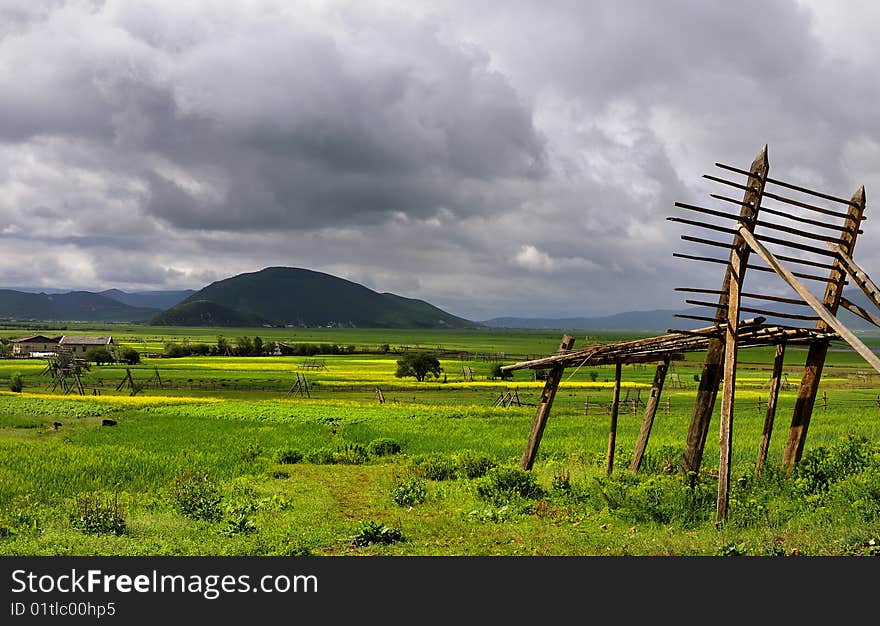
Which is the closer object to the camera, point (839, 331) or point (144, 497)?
point (839, 331)

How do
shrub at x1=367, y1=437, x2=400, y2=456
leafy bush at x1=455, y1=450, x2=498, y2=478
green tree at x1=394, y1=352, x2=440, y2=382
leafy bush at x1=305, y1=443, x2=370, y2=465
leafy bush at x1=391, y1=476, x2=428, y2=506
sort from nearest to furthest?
leafy bush at x1=391, y1=476, x2=428, y2=506 < leafy bush at x1=455, y1=450, x2=498, y2=478 < leafy bush at x1=305, y1=443, x2=370, y2=465 < shrub at x1=367, y1=437, x2=400, y2=456 < green tree at x1=394, y1=352, x2=440, y2=382

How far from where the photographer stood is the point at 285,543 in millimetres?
11227

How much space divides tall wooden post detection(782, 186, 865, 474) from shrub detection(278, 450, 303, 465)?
15.9 m

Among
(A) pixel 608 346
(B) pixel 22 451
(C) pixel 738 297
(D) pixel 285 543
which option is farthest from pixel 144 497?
(C) pixel 738 297

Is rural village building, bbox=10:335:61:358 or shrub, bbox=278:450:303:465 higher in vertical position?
shrub, bbox=278:450:303:465

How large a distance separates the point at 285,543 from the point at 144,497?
639 centimetres

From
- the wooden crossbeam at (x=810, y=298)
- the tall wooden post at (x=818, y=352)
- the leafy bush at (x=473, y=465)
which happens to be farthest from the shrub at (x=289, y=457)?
the wooden crossbeam at (x=810, y=298)

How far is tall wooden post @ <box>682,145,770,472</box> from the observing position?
13.1m

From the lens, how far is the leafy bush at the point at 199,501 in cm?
1364

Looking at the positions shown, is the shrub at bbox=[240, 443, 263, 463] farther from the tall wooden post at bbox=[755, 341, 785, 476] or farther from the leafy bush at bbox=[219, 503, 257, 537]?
the tall wooden post at bbox=[755, 341, 785, 476]

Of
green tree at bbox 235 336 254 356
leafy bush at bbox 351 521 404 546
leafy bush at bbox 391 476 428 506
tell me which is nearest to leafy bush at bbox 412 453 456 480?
leafy bush at bbox 391 476 428 506

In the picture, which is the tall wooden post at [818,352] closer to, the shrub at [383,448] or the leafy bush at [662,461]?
the leafy bush at [662,461]

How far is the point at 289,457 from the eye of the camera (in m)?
23.3

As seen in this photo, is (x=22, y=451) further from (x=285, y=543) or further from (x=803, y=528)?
(x=803, y=528)
